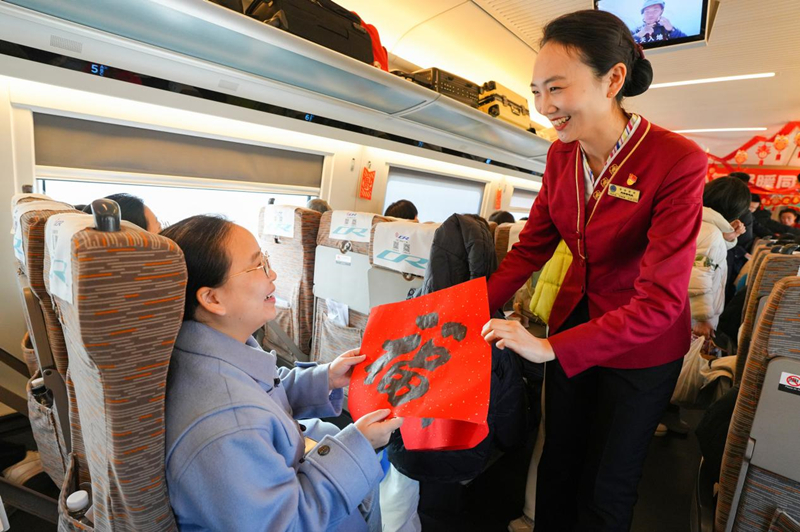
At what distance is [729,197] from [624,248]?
2309 mm

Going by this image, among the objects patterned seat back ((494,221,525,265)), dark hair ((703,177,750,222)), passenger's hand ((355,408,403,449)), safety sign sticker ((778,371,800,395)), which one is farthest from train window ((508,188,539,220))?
passenger's hand ((355,408,403,449))

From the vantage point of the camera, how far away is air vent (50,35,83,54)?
2297 mm

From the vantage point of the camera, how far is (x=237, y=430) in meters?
0.85

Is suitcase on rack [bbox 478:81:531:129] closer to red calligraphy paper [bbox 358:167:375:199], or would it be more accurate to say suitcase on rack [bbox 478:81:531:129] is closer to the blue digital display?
red calligraphy paper [bbox 358:167:375:199]

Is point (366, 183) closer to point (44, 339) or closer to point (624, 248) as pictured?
point (44, 339)

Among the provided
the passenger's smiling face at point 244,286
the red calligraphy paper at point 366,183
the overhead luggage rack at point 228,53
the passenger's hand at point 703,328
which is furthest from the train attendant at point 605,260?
the red calligraphy paper at point 366,183

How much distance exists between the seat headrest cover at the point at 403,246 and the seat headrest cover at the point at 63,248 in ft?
5.04

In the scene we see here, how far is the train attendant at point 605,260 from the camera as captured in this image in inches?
42.8

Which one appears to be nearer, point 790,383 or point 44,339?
point 790,383

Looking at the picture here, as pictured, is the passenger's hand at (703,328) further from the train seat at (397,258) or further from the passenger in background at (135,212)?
the passenger in background at (135,212)

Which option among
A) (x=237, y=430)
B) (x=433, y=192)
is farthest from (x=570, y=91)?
(x=433, y=192)

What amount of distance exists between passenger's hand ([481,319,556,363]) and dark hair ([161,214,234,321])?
0.72m

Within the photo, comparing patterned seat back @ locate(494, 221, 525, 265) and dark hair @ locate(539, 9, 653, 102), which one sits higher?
dark hair @ locate(539, 9, 653, 102)

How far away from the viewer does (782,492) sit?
112 cm
